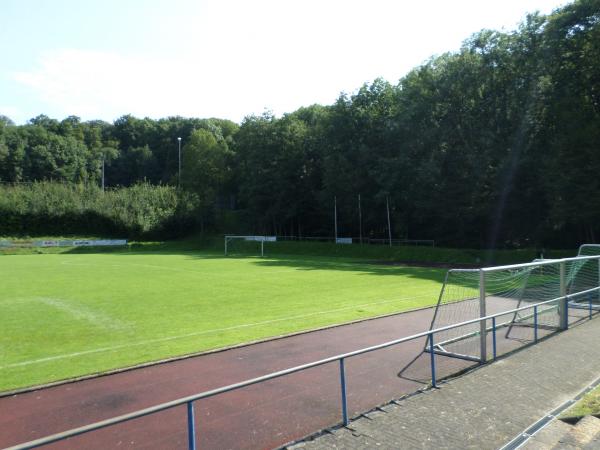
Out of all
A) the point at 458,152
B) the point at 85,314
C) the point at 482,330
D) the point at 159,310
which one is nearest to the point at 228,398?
the point at 482,330

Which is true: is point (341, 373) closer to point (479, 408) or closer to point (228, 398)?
point (479, 408)

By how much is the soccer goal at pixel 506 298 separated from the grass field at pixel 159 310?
11.6 ft

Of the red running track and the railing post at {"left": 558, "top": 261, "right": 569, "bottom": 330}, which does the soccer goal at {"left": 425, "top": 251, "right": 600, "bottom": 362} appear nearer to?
the railing post at {"left": 558, "top": 261, "right": 569, "bottom": 330}

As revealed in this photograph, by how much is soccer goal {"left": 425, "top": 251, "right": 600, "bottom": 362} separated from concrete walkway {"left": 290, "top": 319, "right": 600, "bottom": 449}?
3.88 feet

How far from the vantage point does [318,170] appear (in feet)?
212

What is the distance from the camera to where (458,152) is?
4416 centimetres

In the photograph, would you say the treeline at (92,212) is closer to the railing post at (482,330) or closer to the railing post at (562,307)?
the railing post at (562,307)

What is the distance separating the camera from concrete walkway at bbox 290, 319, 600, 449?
6043 mm

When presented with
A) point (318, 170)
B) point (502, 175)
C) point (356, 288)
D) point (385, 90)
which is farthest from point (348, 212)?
point (356, 288)

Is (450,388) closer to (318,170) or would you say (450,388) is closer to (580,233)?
(580,233)

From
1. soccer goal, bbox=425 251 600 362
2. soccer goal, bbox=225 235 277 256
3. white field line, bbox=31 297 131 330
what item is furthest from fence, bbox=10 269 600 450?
soccer goal, bbox=225 235 277 256

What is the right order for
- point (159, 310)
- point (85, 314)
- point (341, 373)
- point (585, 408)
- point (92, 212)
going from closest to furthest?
1. point (341, 373)
2. point (585, 408)
3. point (85, 314)
4. point (159, 310)
5. point (92, 212)

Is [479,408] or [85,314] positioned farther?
[85,314]

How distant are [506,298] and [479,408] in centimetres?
798
